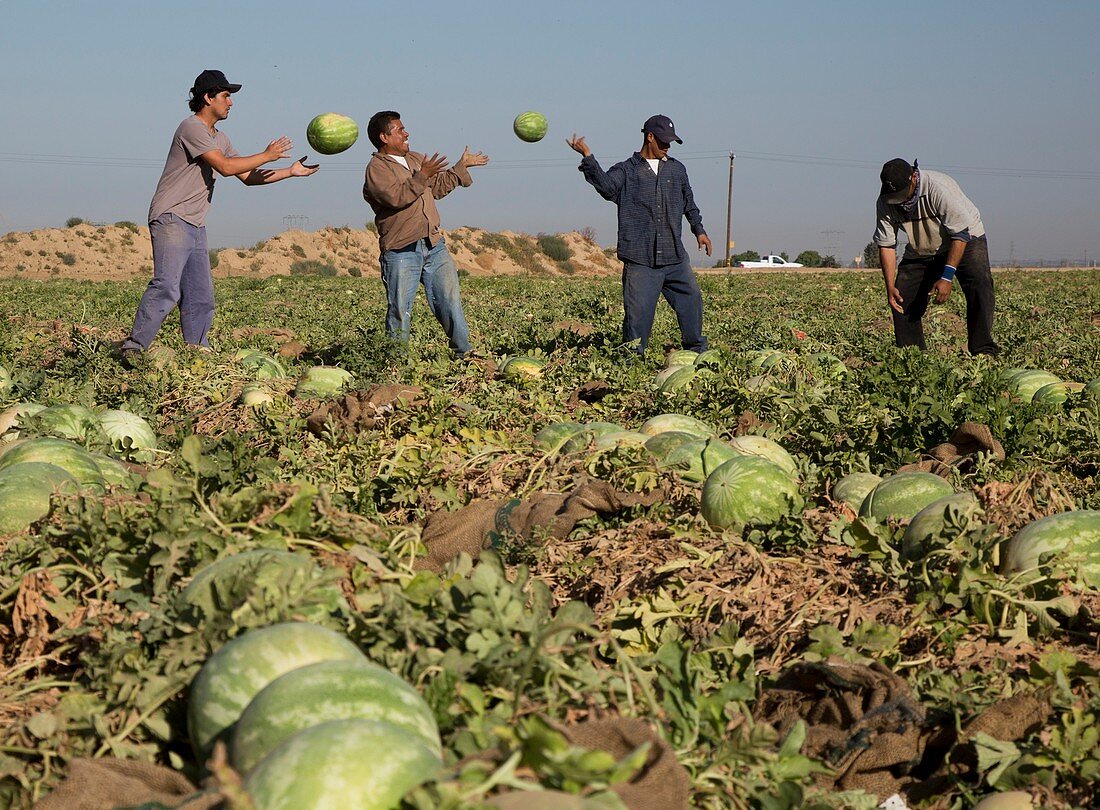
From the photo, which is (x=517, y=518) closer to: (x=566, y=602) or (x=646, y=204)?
(x=566, y=602)

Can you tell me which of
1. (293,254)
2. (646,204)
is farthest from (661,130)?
(293,254)

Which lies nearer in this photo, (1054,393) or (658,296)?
(1054,393)

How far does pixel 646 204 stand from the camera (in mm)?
Result: 8469

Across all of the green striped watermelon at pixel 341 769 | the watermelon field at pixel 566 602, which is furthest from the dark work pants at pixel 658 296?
the green striped watermelon at pixel 341 769

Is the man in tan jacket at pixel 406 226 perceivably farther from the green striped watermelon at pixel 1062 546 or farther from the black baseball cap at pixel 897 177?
the green striped watermelon at pixel 1062 546

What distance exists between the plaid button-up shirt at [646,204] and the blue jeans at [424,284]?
1406 millimetres

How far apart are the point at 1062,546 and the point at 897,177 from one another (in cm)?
495

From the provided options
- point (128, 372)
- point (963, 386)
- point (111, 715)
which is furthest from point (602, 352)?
point (111, 715)

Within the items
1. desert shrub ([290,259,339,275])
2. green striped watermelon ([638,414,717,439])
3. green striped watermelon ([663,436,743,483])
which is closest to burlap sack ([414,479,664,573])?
green striped watermelon ([663,436,743,483])

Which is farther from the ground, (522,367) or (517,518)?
(522,367)

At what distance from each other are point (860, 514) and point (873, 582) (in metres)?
0.90

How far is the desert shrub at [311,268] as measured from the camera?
5594 centimetres

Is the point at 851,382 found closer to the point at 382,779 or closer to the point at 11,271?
the point at 382,779

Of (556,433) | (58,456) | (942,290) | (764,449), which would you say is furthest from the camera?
(942,290)
